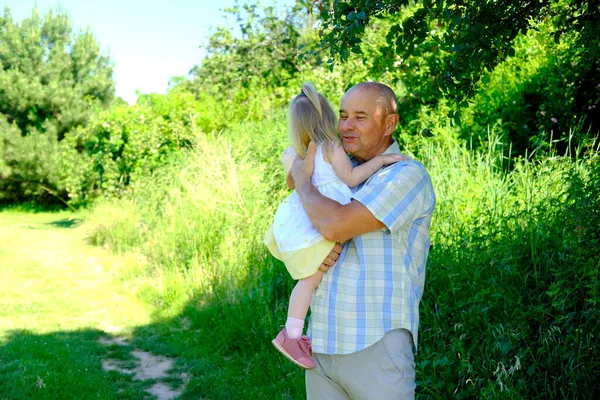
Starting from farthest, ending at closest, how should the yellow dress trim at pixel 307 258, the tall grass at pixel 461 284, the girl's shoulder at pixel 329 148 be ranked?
1. the tall grass at pixel 461 284
2. the girl's shoulder at pixel 329 148
3. the yellow dress trim at pixel 307 258

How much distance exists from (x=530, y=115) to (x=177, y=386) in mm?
4180

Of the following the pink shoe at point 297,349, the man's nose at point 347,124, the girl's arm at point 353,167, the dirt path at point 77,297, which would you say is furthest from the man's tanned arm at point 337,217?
the dirt path at point 77,297

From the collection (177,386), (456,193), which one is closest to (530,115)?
(456,193)

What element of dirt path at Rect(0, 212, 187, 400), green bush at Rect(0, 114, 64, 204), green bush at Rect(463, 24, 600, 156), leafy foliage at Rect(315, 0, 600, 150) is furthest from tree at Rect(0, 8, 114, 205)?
leafy foliage at Rect(315, 0, 600, 150)

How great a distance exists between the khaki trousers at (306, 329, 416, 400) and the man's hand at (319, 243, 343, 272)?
328 mm

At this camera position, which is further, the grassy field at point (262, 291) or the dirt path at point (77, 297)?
the dirt path at point (77, 297)

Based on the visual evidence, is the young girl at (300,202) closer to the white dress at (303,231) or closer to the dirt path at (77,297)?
the white dress at (303,231)

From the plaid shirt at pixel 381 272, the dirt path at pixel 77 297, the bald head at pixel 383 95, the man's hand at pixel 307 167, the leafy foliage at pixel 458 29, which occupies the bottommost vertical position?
the dirt path at pixel 77 297

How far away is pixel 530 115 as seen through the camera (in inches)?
267

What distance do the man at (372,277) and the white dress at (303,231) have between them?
64 mm

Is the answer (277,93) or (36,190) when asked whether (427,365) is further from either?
(36,190)

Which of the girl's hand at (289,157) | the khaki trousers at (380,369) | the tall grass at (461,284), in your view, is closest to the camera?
the khaki trousers at (380,369)

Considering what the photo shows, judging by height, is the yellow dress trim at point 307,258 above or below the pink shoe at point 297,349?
above

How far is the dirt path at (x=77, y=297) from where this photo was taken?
6303 mm
